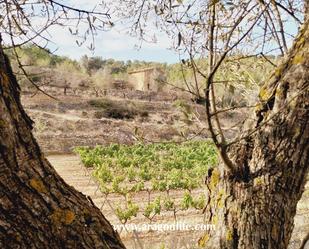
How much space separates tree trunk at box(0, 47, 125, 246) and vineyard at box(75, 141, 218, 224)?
25.3 ft

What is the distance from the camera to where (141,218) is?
10.2 meters

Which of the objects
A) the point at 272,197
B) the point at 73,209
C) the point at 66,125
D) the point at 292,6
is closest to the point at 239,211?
the point at 272,197

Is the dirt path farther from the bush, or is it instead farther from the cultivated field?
the bush

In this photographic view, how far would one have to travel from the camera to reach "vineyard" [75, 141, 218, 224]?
10.6 meters

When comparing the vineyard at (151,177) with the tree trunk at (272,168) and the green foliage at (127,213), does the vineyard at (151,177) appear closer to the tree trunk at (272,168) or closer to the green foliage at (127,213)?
the green foliage at (127,213)

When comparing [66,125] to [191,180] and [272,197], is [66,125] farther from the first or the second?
[272,197]

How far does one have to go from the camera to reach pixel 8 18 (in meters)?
2.03

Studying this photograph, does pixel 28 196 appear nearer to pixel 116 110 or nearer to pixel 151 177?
pixel 151 177

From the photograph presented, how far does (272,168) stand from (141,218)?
8636mm

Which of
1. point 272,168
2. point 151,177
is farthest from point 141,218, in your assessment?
point 272,168

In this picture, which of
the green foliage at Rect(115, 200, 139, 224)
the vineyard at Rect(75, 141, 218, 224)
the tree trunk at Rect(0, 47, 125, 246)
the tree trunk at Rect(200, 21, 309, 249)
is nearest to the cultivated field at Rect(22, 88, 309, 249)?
the vineyard at Rect(75, 141, 218, 224)

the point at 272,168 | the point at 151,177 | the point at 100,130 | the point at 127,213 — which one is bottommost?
the point at 100,130

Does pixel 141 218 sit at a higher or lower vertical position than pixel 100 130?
higher

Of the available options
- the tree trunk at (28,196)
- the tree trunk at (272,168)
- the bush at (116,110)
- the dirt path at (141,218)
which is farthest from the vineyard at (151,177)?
the bush at (116,110)
